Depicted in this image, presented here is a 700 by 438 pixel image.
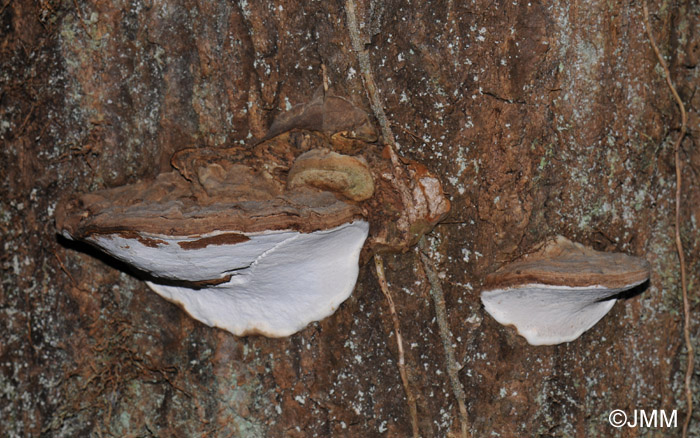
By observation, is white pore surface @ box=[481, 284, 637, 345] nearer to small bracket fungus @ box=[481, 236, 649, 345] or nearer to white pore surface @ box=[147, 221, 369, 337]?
small bracket fungus @ box=[481, 236, 649, 345]

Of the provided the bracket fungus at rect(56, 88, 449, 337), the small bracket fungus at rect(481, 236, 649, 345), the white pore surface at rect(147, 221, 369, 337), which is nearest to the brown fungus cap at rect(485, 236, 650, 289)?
the small bracket fungus at rect(481, 236, 649, 345)

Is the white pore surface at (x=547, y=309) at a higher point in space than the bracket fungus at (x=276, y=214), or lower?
lower

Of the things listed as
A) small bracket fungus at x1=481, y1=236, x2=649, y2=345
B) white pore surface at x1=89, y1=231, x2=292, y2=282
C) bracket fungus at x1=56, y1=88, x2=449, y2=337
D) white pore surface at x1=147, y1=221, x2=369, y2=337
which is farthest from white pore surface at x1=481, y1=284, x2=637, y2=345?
white pore surface at x1=89, y1=231, x2=292, y2=282

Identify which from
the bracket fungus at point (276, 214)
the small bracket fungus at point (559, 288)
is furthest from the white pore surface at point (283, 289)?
the small bracket fungus at point (559, 288)

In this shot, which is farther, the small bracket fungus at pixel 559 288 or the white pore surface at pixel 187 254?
the small bracket fungus at pixel 559 288

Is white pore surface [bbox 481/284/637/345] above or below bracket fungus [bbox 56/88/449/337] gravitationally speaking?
below

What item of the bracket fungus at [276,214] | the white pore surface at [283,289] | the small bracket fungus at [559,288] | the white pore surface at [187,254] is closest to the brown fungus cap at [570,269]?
the small bracket fungus at [559,288]

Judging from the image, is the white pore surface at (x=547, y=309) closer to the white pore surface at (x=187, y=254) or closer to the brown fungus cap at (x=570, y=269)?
the brown fungus cap at (x=570, y=269)

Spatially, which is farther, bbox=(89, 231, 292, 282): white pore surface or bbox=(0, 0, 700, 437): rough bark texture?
bbox=(0, 0, 700, 437): rough bark texture
